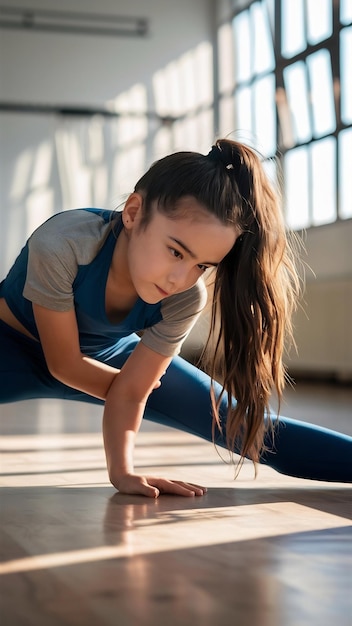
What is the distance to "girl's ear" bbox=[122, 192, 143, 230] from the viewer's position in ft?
5.72

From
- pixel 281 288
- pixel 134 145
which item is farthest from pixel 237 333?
pixel 134 145

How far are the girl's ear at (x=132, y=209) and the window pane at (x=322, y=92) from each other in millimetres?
5706

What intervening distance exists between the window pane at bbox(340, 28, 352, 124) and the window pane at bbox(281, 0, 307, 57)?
0.72 m

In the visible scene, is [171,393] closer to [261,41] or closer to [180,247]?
[180,247]

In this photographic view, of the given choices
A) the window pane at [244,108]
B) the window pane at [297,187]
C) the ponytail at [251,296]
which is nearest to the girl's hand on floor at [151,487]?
the ponytail at [251,296]

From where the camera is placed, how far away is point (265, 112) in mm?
8570

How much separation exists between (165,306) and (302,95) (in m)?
6.20

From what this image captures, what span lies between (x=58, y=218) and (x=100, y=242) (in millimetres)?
100

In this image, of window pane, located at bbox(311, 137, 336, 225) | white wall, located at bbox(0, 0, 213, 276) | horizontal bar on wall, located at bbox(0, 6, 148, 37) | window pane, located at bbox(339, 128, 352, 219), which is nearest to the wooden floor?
window pane, located at bbox(339, 128, 352, 219)

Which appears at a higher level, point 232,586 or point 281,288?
point 281,288

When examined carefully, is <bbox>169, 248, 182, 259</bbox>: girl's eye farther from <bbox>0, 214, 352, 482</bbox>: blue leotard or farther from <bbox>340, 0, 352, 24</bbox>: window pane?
<bbox>340, 0, 352, 24</bbox>: window pane

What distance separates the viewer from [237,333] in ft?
6.04

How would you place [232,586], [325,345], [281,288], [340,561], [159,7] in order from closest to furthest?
[232,586] → [340,561] → [281,288] → [325,345] → [159,7]

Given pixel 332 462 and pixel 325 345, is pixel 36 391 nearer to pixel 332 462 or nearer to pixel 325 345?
Result: pixel 332 462
